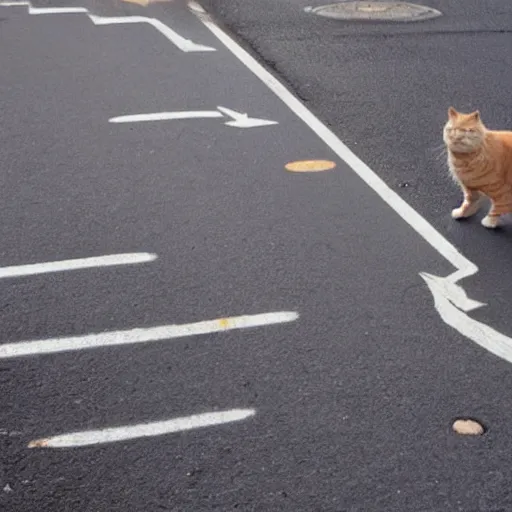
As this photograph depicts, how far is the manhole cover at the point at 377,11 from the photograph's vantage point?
36.7ft

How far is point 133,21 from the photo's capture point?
11.0 metres

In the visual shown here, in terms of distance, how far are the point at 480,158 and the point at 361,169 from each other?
1.43 metres

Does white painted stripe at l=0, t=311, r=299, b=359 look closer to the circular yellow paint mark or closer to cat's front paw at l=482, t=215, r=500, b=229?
cat's front paw at l=482, t=215, r=500, b=229

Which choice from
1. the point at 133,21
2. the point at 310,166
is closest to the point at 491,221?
the point at 310,166

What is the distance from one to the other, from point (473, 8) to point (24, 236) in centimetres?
772

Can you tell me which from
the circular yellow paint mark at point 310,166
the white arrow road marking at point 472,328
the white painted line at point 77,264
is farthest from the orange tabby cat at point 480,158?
the white painted line at point 77,264

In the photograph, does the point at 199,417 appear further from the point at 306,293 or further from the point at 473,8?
the point at 473,8

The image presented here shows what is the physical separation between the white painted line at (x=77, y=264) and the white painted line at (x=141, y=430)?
5.13 feet

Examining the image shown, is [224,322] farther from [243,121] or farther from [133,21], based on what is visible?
[133,21]

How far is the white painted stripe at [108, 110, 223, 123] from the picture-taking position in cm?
797

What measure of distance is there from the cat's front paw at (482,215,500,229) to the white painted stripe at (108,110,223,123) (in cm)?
280

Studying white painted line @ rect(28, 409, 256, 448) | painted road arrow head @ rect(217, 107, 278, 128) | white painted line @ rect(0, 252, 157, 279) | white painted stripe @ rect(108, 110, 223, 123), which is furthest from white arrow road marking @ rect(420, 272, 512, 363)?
white painted stripe @ rect(108, 110, 223, 123)

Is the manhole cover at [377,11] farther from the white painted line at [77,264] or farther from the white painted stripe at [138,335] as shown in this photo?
the white painted stripe at [138,335]

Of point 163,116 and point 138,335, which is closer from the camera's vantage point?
point 138,335
